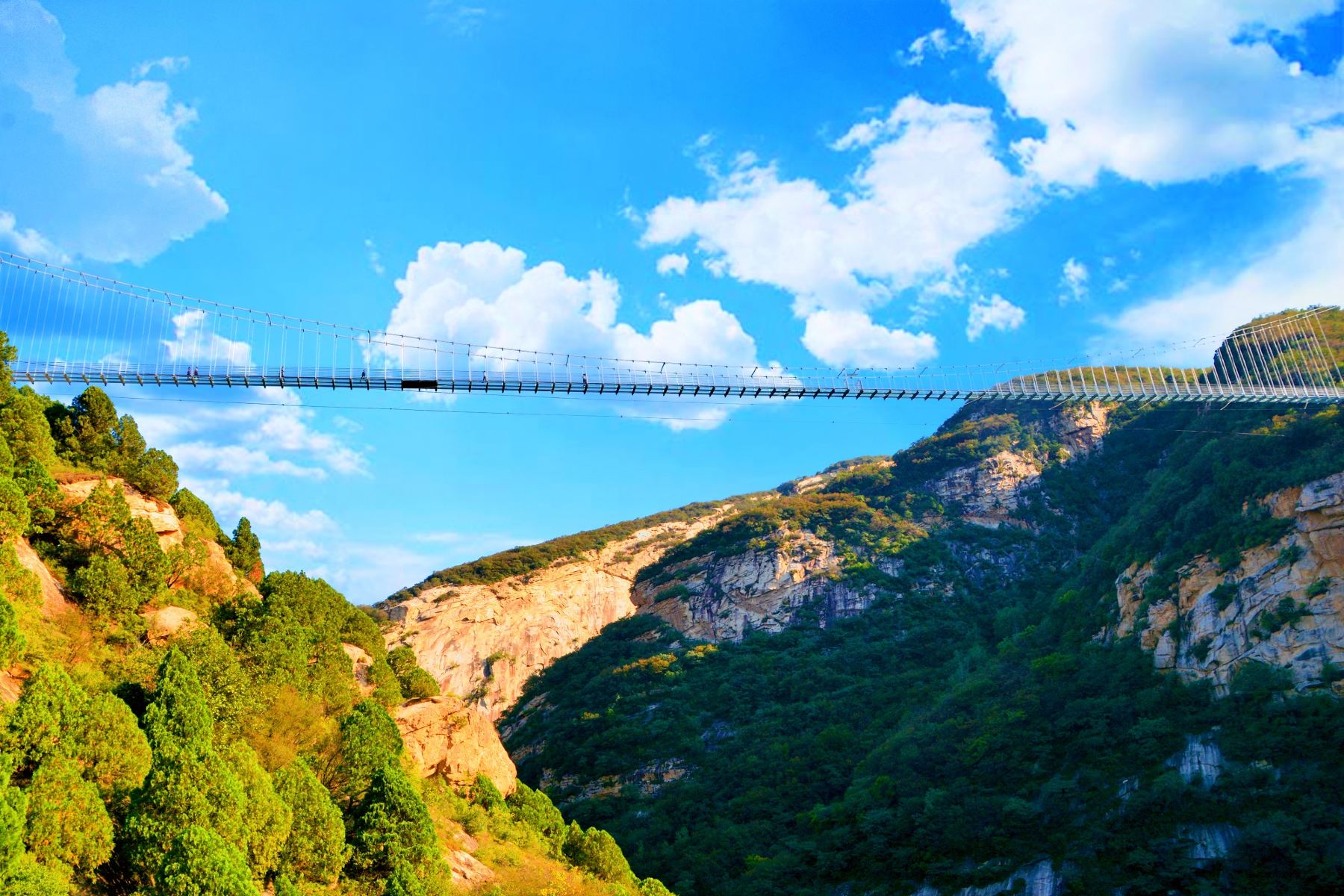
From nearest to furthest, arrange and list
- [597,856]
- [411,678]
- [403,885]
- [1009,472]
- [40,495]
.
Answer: [403,885] < [40,495] < [597,856] < [411,678] < [1009,472]

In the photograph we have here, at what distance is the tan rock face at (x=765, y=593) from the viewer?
71062 mm

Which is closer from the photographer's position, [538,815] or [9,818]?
[9,818]

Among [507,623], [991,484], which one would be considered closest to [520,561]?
[507,623]

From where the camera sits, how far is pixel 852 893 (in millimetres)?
42031

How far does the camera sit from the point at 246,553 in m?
39.4

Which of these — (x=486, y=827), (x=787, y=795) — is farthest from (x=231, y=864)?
(x=787, y=795)

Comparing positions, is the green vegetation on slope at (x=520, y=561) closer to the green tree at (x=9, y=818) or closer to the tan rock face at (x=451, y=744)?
the tan rock face at (x=451, y=744)

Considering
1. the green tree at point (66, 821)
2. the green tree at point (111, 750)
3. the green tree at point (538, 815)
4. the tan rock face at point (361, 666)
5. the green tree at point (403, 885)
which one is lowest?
the green tree at point (538, 815)

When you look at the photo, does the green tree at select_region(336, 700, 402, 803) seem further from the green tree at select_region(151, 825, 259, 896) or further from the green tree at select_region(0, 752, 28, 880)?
the green tree at select_region(0, 752, 28, 880)

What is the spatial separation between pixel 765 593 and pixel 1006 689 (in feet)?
84.3

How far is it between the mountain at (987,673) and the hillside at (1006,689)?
160 mm

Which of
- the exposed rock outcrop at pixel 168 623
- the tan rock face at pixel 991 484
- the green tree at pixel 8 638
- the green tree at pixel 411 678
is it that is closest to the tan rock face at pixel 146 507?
the exposed rock outcrop at pixel 168 623

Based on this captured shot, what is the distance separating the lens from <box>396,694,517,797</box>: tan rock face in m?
37.0

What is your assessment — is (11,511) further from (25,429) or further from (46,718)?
(46,718)
